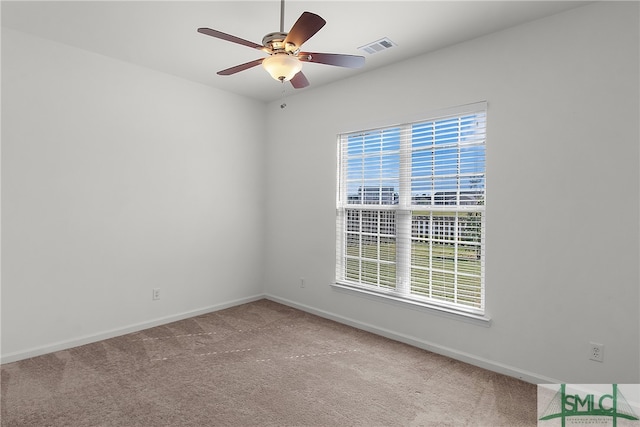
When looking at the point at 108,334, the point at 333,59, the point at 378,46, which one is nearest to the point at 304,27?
the point at 333,59

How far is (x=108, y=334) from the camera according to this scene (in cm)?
351

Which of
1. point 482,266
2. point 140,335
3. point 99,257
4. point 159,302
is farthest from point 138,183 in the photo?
point 482,266

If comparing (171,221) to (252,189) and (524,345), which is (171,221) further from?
(524,345)

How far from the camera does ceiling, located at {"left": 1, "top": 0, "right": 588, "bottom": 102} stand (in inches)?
99.9

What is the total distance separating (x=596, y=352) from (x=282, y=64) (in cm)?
290

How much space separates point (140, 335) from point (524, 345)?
142 inches

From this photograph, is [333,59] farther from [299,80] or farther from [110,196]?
[110,196]

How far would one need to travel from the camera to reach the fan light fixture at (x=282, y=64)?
82.5 inches

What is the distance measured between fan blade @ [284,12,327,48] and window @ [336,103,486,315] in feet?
5.71

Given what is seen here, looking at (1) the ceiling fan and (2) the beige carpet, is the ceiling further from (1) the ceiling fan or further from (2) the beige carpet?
(2) the beige carpet

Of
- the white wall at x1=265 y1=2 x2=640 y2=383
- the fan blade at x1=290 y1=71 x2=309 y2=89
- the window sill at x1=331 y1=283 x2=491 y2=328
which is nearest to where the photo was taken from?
the white wall at x1=265 y1=2 x2=640 y2=383

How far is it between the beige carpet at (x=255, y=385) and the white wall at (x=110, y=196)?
457 millimetres

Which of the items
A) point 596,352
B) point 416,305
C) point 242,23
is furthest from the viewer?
point 416,305

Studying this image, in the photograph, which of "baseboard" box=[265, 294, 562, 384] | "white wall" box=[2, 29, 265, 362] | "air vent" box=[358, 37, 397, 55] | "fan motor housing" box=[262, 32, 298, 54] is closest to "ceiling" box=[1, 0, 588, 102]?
"air vent" box=[358, 37, 397, 55]
